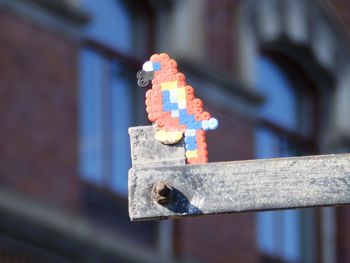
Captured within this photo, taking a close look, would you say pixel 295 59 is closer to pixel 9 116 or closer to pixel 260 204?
pixel 9 116

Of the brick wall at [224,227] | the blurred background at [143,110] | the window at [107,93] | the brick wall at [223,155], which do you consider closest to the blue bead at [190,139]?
the blurred background at [143,110]

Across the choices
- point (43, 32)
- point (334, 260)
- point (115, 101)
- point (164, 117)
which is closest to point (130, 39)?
point (115, 101)

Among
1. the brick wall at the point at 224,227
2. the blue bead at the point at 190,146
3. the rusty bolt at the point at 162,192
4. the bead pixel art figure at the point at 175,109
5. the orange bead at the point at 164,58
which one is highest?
the brick wall at the point at 224,227

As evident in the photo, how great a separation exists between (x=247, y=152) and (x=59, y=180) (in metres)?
3.94

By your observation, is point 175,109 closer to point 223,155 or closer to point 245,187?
point 245,187

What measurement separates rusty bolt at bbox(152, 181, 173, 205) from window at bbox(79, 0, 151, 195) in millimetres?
11033

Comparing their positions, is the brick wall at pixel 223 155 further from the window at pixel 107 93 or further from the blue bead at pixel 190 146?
the blue bead at pixel 190 146

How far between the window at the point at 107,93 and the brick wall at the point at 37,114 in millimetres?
417

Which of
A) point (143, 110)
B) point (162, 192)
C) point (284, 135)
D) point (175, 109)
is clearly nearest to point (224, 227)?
point (143, 110)

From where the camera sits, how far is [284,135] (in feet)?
69.8

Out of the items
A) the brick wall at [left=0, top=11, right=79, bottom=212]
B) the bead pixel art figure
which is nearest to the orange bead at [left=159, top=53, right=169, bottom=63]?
the bead pixel art figure

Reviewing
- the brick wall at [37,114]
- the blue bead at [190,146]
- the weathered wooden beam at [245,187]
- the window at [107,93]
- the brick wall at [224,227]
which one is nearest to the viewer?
the weathered wooden beam at [245,187]

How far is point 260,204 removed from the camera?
588cm

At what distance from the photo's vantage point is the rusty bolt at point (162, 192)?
593 cm
